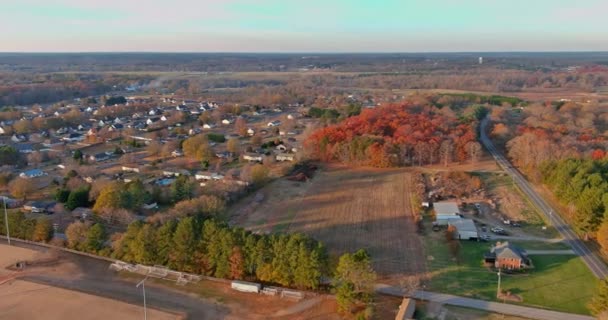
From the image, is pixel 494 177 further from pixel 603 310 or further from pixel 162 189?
pixel 162 189

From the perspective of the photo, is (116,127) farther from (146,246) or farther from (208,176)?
(146,246)

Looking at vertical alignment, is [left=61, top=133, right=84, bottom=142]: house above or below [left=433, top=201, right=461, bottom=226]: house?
above

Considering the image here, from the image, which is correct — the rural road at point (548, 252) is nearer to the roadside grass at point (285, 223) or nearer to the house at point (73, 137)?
the roadside grass at point (285, 223)

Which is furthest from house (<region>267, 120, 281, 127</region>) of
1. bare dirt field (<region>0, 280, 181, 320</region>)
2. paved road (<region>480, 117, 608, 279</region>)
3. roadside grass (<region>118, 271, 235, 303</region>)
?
bare dirt field (<region>0, 280, 181, 320</region>)

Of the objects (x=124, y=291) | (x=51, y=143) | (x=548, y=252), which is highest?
(x=51, y=143)

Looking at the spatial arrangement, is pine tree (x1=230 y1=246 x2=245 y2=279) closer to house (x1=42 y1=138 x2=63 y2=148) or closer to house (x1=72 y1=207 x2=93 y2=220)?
house (x1=72 y1=207 x2=93 y2=220)

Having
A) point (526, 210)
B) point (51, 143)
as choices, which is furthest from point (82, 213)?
point (526, 210)
